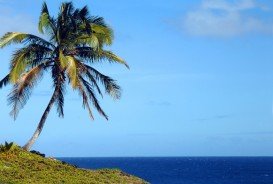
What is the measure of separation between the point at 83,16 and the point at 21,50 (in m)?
4.35

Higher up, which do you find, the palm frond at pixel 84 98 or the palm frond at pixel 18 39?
the palm frond at pixel 18 39

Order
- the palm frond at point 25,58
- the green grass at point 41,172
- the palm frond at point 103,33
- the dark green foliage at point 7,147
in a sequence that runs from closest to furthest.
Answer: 1. the green grass at point 41,172
2. the dark green foliage at point 7,147
3. the palm frond at point 25,58
4. the palm frond at point 103,33

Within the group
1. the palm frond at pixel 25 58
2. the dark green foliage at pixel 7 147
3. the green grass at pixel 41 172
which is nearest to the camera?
the green grass at pixel 41 172

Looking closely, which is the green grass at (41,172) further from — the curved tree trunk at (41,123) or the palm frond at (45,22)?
the palm frond at (45,22)

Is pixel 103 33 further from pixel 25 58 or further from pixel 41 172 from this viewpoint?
pixel 41 172

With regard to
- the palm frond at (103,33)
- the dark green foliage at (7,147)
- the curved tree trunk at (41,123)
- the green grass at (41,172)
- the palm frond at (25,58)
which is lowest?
the green grass at (41,172)

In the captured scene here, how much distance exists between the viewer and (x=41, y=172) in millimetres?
27938

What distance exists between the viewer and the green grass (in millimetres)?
26281

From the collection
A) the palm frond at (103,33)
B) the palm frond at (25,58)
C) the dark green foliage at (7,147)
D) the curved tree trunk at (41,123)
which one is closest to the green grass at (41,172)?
the dark green foliage at (7,147)

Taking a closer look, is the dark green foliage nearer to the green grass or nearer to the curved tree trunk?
the green grass

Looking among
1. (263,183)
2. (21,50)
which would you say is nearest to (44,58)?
(21,50)

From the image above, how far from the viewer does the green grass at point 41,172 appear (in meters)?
26.3

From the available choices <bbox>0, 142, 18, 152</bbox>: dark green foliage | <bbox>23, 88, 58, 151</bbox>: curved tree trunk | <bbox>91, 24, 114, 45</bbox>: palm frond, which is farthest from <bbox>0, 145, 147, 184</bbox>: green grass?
<bbox>91, 24, 114, 45</bbox>: palm frond

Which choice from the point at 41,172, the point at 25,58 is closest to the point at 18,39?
the point at 25,58
